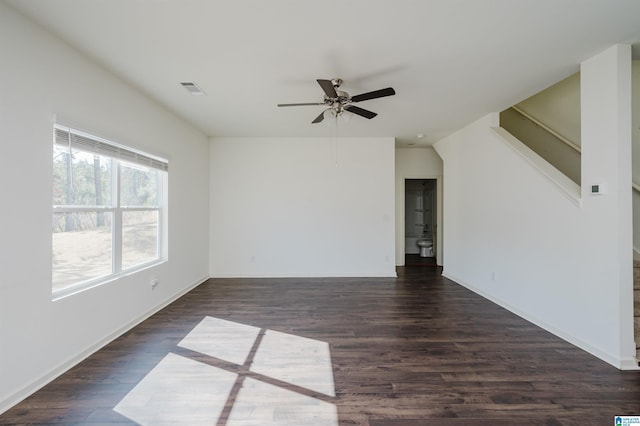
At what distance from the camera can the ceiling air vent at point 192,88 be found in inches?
121

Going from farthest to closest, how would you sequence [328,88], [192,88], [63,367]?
[192,88]
[328,88]
[63,367]

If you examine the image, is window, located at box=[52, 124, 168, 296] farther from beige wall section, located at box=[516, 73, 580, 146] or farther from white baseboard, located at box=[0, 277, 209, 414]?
beige wall section, located at box=[516, 73, 580, 146]

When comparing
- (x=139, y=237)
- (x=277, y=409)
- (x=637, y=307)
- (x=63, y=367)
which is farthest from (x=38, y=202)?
(x=637, y=307)

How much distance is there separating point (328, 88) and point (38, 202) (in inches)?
99.3

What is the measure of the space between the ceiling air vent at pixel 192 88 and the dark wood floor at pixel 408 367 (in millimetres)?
2760

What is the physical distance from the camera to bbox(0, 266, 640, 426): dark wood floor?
1.81m

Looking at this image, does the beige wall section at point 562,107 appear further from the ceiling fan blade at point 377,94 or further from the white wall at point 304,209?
the ceiling fan blade at point 377,94

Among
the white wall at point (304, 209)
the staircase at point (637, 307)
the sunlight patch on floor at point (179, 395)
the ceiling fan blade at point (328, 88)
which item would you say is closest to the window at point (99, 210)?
the sunlight patch on floor at point (179, 395)

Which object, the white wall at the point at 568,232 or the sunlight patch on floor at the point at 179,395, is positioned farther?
the white wall at the point at 568,232

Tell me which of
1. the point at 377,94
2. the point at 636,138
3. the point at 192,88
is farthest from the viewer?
the point at 192,88

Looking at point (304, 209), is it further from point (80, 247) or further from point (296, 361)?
point (80, 247)

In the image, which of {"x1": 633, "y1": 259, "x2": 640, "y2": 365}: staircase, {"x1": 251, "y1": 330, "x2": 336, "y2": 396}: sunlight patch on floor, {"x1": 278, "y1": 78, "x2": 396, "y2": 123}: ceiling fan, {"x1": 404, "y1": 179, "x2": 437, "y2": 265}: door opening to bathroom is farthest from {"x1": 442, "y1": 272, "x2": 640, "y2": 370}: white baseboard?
{"x1": 404, "y1": 179, "x2": 437, "y2": 265}: door opening to bathroom

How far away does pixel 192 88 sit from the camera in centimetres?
317

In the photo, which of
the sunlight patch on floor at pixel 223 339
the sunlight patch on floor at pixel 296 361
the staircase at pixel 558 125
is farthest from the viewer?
the staircase at pixel 558 125
